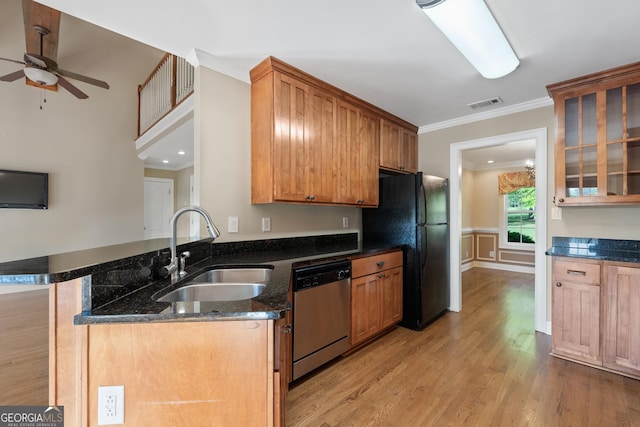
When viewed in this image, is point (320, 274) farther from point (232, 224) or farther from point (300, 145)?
point (300, 145)

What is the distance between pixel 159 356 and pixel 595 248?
138 inches

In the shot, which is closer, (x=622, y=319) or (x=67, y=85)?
(x=622, y=319)

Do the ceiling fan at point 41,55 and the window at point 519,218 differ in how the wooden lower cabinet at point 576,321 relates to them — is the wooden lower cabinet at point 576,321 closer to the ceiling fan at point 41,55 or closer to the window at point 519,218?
the window at point 519,218

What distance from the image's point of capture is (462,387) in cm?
194

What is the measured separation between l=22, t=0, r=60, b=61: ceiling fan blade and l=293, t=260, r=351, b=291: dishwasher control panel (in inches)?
163

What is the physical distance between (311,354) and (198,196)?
1.44 metres

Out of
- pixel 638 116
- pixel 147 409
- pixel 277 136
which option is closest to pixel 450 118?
pixel 638 116

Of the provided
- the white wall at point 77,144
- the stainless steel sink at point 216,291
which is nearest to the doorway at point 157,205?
the white wall at point 77,144

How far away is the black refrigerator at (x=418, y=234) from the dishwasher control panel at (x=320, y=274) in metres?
0.98

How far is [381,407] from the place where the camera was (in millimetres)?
1743

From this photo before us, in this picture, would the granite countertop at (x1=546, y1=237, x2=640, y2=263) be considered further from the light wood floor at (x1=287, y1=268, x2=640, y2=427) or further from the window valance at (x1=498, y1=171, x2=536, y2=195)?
the window valance at (x1=498, y1=171, x2=536, y2=195)

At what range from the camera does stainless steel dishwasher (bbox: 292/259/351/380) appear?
1.91 meters

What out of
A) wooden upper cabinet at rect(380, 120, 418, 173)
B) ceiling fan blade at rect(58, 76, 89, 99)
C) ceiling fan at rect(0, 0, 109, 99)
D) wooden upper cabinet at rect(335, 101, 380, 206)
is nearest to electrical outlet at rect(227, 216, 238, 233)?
wooden upper cabinet at rect(335, 101, 380, 206)

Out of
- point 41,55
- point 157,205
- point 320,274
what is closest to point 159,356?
point 320,274
